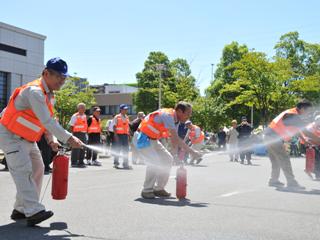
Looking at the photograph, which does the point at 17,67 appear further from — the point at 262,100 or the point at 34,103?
the point at 34,103

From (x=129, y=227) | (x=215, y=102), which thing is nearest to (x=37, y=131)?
(x=129, y=227)

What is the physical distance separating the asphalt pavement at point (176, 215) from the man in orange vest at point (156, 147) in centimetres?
30

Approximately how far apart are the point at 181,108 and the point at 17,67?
48587 millimetres

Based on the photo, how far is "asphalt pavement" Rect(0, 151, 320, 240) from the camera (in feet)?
16.3

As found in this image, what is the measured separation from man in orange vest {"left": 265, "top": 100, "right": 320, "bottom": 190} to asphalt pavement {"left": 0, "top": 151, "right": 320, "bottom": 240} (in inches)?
23.9

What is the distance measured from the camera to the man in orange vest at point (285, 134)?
9344mm

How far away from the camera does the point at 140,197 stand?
7.91m

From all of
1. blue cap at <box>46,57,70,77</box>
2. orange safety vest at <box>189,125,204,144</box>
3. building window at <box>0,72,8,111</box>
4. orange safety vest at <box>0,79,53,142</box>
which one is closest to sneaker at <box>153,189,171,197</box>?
orange safety vest at <box>0,79,53,142</box>

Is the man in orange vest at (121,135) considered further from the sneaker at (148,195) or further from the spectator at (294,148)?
the spectator at (294,148)

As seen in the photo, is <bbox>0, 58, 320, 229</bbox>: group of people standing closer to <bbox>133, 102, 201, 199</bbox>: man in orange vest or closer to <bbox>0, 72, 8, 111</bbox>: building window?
<bbox>133, 102, 201, 199</bbox>: man in orange vest

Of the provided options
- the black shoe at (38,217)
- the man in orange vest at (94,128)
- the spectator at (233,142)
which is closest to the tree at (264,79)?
the spectator at (233,142)

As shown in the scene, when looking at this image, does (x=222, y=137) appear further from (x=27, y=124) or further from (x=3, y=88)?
(x=3, y=88)

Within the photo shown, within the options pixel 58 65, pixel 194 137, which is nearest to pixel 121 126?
pixel 194 137

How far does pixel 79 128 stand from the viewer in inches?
580
